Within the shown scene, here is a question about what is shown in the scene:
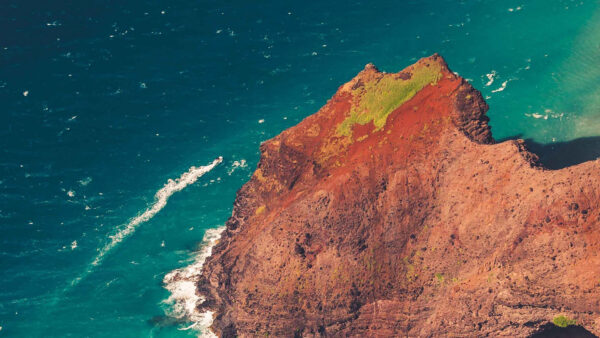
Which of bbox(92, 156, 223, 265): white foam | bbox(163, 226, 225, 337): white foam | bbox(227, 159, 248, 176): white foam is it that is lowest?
bbox(163, 226, 225, 337): white foam

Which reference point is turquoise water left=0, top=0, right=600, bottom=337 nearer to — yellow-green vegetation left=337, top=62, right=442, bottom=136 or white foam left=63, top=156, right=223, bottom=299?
white foam left=63, top=156, right=223, bottom=299

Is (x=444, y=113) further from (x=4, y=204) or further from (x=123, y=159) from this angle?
(x=4, y=204)

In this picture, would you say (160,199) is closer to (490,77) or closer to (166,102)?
(166,102)

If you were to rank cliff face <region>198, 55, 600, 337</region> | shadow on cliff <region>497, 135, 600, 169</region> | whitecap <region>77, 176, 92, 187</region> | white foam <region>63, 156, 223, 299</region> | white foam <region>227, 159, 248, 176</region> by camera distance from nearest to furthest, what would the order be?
cliff face <region>198, 55, 600, 337</region>
shadow on cliff <region>497, 135, 600, 169</region>
white foam <region>63, 156, 223, 299</region>
whitecap <region>77, 176, 92, 187</region>
white foam <region>227, 159, 248, 176</region>

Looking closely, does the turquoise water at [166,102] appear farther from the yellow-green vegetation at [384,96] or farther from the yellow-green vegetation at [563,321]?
the yellow-green vegetation at [563,321]

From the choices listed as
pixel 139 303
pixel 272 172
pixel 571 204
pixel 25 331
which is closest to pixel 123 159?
pixel 139 303

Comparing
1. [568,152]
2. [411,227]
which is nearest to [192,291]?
[411,227]

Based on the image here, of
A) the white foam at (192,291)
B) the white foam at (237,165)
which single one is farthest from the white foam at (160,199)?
the white foam at (192,291)

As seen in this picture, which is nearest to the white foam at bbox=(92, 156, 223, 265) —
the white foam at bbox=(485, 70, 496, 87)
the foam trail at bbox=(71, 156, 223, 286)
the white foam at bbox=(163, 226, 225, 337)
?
the foam trail at bbox=(71, 156, 223, 286)
